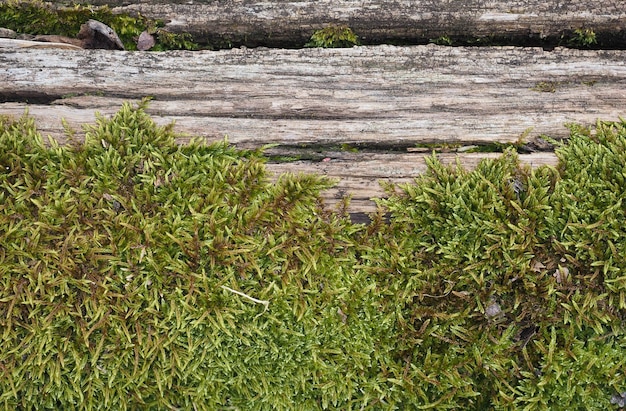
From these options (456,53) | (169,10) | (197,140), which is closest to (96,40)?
(169,10)

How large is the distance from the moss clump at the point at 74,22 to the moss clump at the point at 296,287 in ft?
3.46

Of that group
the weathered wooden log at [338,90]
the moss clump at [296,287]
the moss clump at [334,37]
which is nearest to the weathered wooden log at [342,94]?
the weathered wooden log at [338,90]

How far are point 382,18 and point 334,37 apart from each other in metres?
0.39

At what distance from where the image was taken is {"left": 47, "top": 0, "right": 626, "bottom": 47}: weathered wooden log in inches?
146

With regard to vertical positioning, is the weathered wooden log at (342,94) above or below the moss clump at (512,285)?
above

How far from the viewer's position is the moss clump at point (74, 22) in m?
3.79

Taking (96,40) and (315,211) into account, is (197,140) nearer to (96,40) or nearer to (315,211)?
(315,211)

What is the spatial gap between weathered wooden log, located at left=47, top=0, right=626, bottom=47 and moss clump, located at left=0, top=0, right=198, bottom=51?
78mm

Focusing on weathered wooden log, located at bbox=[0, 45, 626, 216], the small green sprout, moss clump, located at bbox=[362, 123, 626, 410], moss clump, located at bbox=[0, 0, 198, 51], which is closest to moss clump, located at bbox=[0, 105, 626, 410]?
moss clump, located at bbox=[362, 123, 626, 410]

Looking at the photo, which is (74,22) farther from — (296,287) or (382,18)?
(296,287)

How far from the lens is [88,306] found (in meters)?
2.93

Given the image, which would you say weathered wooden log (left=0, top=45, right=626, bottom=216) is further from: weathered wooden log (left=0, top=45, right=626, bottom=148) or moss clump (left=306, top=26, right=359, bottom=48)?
moss clump (left=306, top=26, right=359, bottom=48)

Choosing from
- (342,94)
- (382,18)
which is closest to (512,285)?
(342,94)

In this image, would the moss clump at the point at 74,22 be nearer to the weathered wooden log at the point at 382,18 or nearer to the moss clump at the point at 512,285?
the weathered wooden log at the point at 382,18
